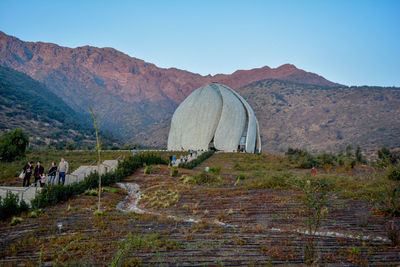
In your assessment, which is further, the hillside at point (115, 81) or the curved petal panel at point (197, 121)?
the hillside at point (115, 81)

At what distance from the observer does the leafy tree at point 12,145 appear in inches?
1061

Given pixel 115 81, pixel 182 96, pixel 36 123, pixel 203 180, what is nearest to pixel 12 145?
pixel 203 180

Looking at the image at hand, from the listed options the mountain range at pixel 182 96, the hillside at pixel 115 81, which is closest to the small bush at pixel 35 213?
the mountain range at pixel 182 96

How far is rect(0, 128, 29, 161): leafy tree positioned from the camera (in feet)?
88.4

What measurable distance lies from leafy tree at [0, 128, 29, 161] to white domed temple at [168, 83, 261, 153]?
22.7 m

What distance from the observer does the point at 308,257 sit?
530cm

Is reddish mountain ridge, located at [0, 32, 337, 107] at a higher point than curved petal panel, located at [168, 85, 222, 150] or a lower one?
higher

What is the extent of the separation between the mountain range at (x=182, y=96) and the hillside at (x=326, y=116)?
17cm

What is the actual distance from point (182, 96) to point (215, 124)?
13298 cm

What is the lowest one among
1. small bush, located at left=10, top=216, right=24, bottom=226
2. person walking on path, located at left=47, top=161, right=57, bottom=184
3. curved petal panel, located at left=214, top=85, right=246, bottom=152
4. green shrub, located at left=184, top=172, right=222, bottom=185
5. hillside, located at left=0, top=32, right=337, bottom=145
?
small bush, located at left=10, top=216, right=24, bottom=226

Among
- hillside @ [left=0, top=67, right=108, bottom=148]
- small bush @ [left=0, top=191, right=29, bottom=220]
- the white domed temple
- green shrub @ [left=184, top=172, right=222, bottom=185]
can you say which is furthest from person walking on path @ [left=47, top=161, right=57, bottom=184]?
hillside @ [left=0, top=67, right=108, bottom=148]

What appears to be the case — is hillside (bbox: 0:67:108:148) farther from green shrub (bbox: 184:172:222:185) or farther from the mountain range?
green shrub (bbox: 184:172:222:185)

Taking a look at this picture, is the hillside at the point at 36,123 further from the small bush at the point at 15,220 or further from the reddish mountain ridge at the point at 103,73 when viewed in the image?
the reddish mountain ridge at the point at 103,73

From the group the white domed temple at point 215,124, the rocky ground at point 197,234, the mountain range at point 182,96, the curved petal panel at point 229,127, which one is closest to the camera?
the rocky ground at point 197,234
